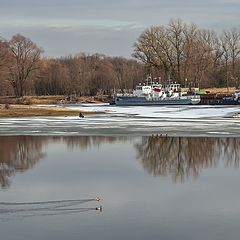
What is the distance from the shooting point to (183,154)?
23688 mm

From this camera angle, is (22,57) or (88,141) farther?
(22,57)

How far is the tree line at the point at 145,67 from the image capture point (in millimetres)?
95688

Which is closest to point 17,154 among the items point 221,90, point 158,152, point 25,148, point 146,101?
point 25,148

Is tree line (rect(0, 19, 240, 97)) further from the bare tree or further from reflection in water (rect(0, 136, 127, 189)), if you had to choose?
reflection in water (rect(0, 136, 127, 189))

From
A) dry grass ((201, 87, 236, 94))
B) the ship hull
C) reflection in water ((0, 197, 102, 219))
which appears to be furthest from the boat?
reflection in water ((0, 197, 102, 219))

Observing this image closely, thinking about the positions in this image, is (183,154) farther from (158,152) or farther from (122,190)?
(122,190)

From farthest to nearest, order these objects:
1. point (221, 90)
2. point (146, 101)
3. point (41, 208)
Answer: point (221, 90) < point (146, 101) < point (41, 208)

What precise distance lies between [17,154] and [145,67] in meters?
75.6

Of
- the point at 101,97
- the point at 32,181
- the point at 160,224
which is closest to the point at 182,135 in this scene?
the point at 32,181

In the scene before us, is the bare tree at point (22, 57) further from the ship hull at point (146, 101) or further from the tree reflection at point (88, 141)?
the tree reflection at point (88, 141)

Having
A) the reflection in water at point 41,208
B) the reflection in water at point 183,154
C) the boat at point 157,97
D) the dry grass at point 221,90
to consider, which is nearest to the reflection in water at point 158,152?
the reflection in water at point 183,154

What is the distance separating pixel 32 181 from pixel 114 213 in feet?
15.9

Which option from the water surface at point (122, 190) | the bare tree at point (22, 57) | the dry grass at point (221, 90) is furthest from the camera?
the bare tree at point (22, 57)

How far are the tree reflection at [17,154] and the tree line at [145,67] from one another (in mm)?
59957
